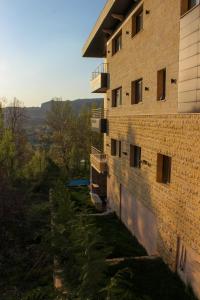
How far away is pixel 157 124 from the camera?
12.4m

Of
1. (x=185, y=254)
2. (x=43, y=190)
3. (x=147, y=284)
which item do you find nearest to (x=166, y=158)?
(x=185, y=254)

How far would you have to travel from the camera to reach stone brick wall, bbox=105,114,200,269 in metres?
9.51

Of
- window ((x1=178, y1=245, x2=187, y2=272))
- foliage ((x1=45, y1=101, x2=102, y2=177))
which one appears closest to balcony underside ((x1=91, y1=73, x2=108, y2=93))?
window ((x1=178, y1=245, x2=187, y2=272))

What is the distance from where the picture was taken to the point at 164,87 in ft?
42.8

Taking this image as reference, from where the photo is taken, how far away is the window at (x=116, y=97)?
64.5ft

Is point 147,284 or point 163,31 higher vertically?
point 163,31

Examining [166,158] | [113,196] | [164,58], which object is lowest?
[113,196]

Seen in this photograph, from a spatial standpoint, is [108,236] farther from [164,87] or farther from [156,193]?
[164,87]

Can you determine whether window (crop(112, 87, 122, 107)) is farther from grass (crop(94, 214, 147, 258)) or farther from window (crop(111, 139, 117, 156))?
grass (crop(94, 214, 147, 258))

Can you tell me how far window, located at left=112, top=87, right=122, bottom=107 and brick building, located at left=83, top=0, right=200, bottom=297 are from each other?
0.06 meters

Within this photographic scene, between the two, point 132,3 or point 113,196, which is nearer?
point 132,3

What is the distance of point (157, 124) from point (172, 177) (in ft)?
7.65

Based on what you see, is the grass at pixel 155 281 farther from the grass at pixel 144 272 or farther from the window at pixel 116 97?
the window at pixel 116 97

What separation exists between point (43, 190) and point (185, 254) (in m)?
24.1
